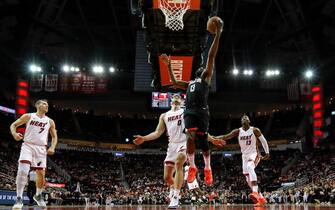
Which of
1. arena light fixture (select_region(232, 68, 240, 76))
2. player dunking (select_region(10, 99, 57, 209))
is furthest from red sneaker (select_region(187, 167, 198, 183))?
arena light fixture (select_region(232, 68, 240, 76))

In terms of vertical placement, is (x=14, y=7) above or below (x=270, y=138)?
above

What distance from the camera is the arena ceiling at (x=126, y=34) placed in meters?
30.3

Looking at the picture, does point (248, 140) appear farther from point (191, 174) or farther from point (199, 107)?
point (199, 107)

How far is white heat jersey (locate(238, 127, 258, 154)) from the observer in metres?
10.9

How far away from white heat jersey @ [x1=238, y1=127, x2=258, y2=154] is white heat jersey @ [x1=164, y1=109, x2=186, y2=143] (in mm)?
3396

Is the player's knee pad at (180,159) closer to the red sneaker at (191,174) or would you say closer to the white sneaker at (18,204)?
the red sneaker at (191,174)

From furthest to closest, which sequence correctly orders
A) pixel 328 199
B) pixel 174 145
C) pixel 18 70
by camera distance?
pixel 18 70
pixel 328 199
pixel 174 145

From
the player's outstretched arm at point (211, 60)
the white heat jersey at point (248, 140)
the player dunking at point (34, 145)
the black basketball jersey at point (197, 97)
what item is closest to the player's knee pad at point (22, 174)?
the player dunking at point (34, 145)

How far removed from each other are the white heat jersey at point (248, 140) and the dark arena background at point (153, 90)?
437 inches

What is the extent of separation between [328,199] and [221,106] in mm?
23737

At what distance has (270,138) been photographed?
4531 centimetres

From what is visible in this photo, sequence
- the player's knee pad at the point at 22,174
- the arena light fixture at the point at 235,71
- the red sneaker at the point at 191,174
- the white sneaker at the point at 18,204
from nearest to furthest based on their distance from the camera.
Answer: the red sneaker at the point at 191,174 < the white sneaker at the point at 18,204 < the player's knee pad at the point at 22,174 < the arena light fixture at the point at 235,71

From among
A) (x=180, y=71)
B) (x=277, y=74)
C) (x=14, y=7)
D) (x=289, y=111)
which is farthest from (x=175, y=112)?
(x=289, y=111)

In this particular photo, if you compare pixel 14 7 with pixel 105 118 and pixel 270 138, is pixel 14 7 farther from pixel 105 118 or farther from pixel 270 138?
pixel 270 138
